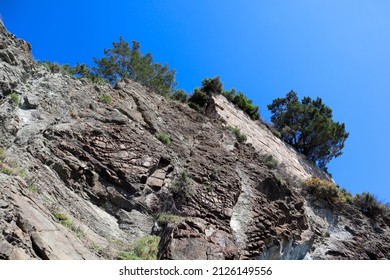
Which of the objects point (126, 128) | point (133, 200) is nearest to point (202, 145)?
point (126, 128)

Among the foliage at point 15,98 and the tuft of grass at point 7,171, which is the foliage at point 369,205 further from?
the tuft of grass at point 7,171

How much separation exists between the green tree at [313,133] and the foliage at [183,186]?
1720 centimetres

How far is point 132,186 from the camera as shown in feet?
41.2

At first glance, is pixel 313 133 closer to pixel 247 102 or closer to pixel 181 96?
pixel 247 102

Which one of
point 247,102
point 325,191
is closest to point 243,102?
point 247,102

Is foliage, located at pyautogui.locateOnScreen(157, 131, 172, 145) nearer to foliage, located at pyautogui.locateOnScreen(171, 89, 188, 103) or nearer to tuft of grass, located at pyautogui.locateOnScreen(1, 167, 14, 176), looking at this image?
foliage, located at pyautogui.locateOnScreen(171, 89, 188, 103)

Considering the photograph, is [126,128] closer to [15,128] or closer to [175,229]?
[15,128]

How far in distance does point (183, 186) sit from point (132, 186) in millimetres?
2086

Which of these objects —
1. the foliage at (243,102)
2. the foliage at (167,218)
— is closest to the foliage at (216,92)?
the foliage at (243,102)

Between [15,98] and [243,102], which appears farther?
[243,102]

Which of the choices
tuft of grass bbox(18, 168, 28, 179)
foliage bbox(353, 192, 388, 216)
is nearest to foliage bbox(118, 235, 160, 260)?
tuft of grass bbox(18, 168, 28, 179)

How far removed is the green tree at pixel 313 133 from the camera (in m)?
30.6

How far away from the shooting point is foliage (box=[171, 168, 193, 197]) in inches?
543

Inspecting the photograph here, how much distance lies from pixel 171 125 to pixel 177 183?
4.26 metres
